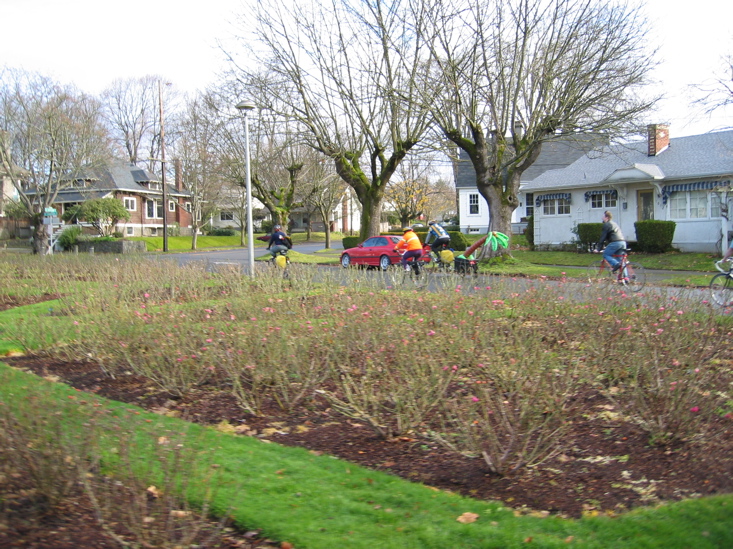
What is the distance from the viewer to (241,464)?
459 cm

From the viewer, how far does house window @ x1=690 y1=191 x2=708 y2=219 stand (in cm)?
2661

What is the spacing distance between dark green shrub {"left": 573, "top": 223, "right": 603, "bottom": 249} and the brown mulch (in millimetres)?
23588

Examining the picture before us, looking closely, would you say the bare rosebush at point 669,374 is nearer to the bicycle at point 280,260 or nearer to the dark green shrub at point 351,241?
the bicycle at point 280,260

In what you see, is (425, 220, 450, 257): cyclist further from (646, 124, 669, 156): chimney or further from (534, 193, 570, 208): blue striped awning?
(646, 124, 669, 156): chimney

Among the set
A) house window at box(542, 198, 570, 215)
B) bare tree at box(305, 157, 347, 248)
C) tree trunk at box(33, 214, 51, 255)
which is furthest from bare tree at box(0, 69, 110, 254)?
house window at box(542, 198, 570, 215)

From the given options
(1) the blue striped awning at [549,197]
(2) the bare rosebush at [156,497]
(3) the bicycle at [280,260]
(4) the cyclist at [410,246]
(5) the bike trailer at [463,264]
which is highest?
(1) the blue striped awning at [549,197]

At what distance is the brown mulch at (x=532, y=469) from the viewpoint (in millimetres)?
3666

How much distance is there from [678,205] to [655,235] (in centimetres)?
299

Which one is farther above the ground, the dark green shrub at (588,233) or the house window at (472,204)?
the house window at (472,204)

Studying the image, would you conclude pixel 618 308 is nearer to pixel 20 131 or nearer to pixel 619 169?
pixel 619 169

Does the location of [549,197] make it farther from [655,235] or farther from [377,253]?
[377,253]

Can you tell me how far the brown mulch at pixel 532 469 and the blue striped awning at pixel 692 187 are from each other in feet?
77.1

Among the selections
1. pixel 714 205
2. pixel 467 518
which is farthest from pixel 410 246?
pixel 714 205

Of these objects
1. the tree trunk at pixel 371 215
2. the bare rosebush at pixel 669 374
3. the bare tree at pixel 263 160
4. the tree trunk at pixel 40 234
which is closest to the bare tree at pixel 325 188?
Result: the bare tree at pixel 263 160
